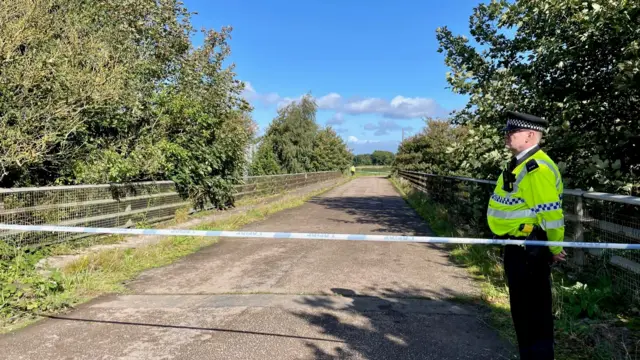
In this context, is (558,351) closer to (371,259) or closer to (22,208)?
(371,259)

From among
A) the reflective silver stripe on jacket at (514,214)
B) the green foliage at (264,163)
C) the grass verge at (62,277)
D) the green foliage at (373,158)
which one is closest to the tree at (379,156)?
the green foliage at (373,158)

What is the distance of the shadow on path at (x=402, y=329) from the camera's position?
3463mm

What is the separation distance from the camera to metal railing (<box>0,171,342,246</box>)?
6.04 meters

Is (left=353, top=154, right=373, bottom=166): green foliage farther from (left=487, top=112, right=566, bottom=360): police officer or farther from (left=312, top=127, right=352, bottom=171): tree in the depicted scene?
(left=487, top=112, right=566, bottom=360): police officer

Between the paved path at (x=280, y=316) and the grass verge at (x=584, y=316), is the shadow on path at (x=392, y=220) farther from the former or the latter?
the grass verge at (x=584, y=316)

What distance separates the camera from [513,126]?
2.96 meters

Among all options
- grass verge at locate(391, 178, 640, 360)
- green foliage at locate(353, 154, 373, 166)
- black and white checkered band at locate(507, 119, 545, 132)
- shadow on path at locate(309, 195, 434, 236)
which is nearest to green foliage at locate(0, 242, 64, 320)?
grass verge at locate(391, 178, 640, 360)

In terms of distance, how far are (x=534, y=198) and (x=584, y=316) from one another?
1.96 metres

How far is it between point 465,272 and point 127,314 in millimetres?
4400

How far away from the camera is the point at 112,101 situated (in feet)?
26.0

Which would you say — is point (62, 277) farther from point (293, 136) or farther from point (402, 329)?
point (293, 136)

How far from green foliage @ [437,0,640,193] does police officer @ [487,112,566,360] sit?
2.95 metres

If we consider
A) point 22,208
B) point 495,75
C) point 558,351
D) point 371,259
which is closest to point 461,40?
point 495,75

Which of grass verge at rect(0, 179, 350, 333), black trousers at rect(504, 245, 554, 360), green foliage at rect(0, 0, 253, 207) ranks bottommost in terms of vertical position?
grass verge at rect(0, 179, 350, 333)
